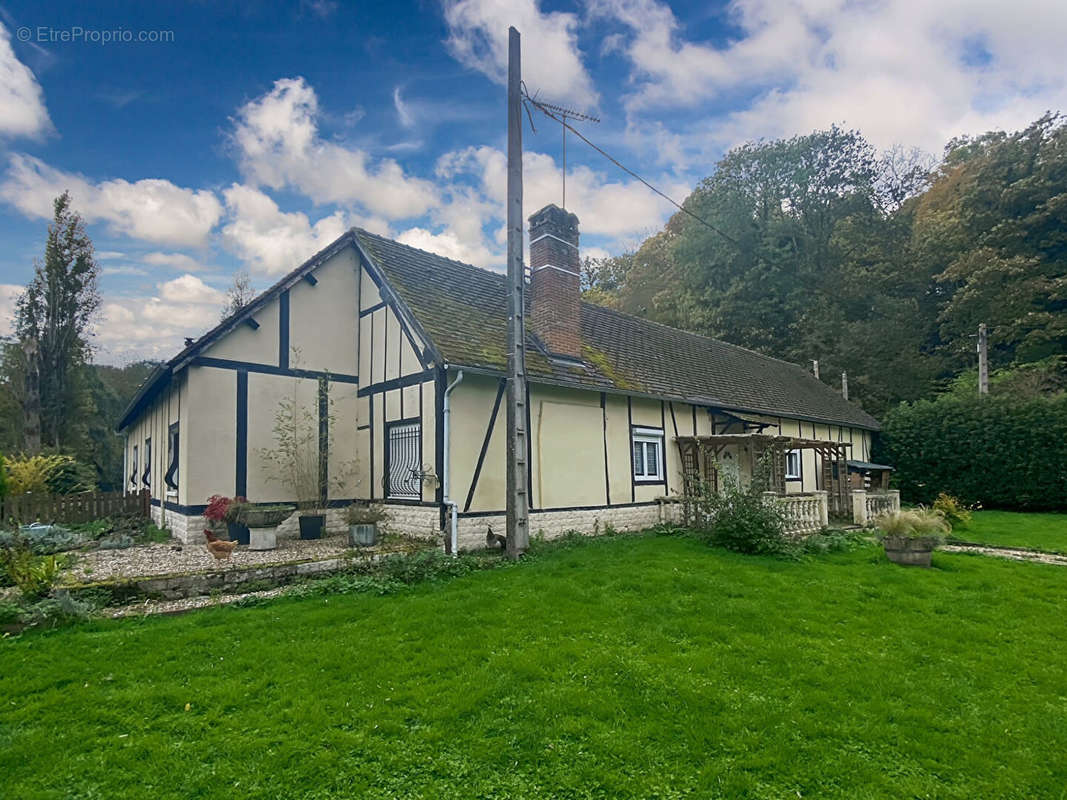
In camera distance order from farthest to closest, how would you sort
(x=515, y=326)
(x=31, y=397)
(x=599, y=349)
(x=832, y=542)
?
1. (x=31, y=397)
2. (x=599, y=349)
3. (x=832, y=542)
4. (x=515, y=326)

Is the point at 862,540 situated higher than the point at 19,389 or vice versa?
the point at 19,389

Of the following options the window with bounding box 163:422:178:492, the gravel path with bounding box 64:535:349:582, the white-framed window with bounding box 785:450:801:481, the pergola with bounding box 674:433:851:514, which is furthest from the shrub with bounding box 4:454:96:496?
the white-framed window with bounding box 785:450:801:481

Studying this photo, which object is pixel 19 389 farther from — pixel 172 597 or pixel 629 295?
pixel 629 295

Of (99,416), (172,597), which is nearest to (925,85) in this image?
(172,597)

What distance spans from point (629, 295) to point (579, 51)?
2813 centimetres

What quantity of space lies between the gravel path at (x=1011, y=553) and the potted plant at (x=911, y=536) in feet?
5.30

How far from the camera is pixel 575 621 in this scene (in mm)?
5559

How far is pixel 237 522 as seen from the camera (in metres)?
8.82

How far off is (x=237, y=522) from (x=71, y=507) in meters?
6.60

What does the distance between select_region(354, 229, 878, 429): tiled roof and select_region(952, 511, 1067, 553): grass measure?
4880mm

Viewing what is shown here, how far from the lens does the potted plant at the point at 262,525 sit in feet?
28.3

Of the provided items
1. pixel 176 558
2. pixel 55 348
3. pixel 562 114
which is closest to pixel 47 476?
pixel 55 348

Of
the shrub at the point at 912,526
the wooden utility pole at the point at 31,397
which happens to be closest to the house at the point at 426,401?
the shrub at the point at 912,526

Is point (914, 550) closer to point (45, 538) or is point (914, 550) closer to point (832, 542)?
point (832, 542)
